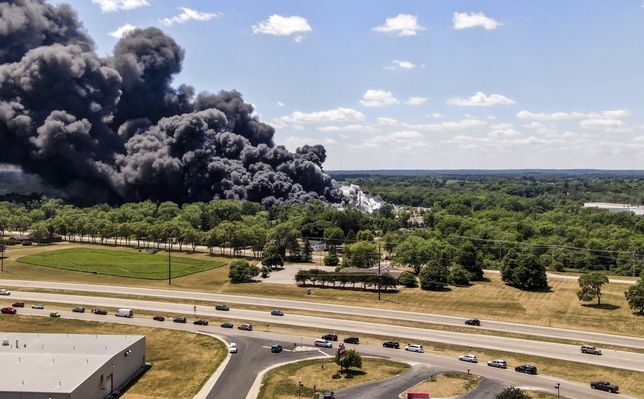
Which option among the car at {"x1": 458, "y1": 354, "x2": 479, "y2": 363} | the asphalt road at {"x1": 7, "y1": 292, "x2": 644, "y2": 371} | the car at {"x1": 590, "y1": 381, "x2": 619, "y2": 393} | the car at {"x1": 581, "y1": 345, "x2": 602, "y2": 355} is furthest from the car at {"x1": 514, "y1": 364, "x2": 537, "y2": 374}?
the car at {"x1": 581, "y1": 345, "x2": 602, "y2": 355}

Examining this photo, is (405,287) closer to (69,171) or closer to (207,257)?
(207,257)

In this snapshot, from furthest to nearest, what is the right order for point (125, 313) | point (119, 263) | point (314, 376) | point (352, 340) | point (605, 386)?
point (119, 263), point (125, 313), point (352, 340), point (314, 376), point (605, 386)

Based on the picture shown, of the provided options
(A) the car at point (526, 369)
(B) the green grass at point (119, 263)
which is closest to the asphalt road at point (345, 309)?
(B) the green grass at point (119, 263)

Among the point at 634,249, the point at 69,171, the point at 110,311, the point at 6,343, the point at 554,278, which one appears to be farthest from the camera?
the point at 69,171

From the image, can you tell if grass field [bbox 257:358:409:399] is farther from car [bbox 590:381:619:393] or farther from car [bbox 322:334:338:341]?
car [bbox 590:381:619:393]

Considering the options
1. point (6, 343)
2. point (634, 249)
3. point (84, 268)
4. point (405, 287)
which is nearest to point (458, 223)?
point (634, 249)

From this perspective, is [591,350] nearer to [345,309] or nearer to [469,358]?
[469,358]

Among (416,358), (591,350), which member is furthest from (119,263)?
(591,350)
